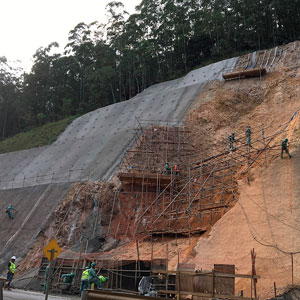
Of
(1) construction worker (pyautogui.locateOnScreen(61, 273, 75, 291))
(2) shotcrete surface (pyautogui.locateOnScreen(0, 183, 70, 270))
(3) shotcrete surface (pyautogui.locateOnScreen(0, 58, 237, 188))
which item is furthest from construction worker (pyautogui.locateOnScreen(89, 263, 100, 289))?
(3) shotcrete surface (pyautogui.locateOnScreen(0, 58, 237, 188))

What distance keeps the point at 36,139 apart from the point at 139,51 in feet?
52.9

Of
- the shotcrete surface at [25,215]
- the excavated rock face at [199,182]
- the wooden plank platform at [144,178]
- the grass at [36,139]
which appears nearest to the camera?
the excavated rock face at [199,182]

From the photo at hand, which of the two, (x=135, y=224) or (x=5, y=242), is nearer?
(x=135, y=224)

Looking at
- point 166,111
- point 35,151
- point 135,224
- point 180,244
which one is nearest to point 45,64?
point 35,151

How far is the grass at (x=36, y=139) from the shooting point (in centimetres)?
4259

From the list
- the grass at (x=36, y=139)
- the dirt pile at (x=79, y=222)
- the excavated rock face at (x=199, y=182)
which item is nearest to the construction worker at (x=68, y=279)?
the excavated rock face at (x=199, y=182)

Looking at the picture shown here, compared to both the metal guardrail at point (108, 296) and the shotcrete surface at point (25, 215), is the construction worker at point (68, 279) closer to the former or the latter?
the shotcrete surface at point (25, 215)

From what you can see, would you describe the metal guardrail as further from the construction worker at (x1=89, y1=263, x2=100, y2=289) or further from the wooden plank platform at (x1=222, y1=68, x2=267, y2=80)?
the wooden plank platform at (x1=222, y1=68, x2=267, y2=80)

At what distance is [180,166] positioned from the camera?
25.6 meters

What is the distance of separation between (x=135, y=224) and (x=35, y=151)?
2066 centimetres

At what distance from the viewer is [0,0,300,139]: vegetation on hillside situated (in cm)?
4556

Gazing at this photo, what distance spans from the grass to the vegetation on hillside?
829 cm

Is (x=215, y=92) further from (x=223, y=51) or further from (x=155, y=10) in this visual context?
(x=155, y=10)

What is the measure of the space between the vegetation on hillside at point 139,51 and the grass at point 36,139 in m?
8.29
